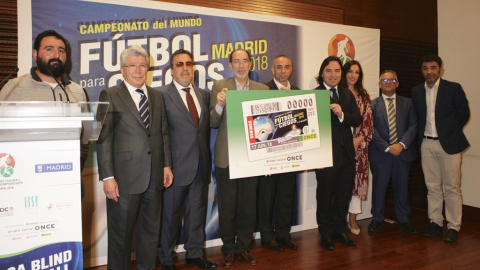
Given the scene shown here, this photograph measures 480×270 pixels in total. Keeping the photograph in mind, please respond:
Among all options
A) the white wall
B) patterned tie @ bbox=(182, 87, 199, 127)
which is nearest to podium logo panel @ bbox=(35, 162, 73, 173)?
patterned tie @ bbox=(182, 87, 199, 127)

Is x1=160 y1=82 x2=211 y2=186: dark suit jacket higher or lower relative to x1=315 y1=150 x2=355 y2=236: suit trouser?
higher

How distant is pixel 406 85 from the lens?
6.14 m

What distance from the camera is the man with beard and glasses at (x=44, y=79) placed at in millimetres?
2791

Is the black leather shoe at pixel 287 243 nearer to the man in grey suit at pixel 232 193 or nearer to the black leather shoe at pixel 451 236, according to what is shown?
the man in grey suit at pixel 232 193

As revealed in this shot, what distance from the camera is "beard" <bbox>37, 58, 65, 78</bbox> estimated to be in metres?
2.86

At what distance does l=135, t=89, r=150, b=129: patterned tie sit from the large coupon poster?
719 mm

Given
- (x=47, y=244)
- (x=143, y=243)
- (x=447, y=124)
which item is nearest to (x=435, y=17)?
(x=447, y=124)

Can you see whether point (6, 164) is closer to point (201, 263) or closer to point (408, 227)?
point (201, 263)

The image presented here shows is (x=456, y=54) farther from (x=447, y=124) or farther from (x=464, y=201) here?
(x=464, y=201)

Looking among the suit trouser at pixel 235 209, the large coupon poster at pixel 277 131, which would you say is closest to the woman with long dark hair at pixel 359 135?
the large coupon poster at pixel 277 131

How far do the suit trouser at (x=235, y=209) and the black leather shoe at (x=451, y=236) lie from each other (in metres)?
2.39

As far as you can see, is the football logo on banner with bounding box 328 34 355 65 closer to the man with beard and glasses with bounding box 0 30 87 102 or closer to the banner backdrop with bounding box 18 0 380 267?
the banner backdrop with bounding box 18 0 380 267

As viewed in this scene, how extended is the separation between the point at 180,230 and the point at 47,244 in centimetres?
240

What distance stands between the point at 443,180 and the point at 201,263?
125 inches
